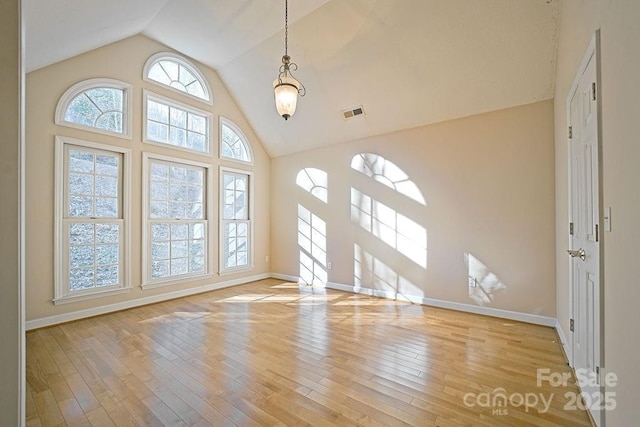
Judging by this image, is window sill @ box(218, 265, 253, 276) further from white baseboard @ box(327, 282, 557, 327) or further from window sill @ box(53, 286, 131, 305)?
white baseboard @ box(327, 282, 557, 327)

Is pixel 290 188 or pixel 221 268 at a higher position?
pixel 290 188

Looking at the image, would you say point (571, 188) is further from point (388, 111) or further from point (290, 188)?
point (290, 188)

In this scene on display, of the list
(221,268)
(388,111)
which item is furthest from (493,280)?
(221,268)

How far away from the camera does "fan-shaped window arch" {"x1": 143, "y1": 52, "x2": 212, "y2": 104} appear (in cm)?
419

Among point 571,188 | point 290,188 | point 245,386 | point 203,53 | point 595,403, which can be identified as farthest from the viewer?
point 290,188

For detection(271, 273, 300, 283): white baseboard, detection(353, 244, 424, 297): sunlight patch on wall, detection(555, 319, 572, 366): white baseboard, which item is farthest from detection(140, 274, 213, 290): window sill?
detection(555, 319, 572, 366): white baseboard

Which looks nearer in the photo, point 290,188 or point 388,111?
point 388,111

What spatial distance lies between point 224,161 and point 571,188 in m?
4.74

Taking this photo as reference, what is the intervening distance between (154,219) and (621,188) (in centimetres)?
478

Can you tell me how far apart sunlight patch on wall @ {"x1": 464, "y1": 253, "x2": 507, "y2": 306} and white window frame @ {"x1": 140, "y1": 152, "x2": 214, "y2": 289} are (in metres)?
4.02

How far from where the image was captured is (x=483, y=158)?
355 cm

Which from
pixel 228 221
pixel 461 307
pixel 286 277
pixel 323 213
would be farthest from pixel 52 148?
pixel 461 307

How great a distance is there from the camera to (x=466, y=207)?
3668 mm

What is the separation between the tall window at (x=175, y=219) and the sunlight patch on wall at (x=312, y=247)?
1729mm
